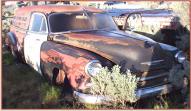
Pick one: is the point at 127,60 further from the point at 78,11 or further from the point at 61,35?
the point at 78,11

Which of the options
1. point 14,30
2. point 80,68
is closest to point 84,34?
point 80,68

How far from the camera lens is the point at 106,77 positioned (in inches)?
184

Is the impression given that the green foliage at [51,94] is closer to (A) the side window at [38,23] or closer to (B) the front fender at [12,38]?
(A) the side window at [38,23]

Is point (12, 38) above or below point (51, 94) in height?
above

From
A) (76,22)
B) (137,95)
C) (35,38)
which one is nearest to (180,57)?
(137,95)

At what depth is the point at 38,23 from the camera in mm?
6824

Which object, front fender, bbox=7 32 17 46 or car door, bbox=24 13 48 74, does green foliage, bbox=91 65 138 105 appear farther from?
front fender, bbox=7 32 17 46

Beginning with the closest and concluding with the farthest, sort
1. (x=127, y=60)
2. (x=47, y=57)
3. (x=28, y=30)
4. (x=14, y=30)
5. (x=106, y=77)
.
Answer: (x=106, y=77) < (x=127, y=60) < (x=47, y=57) < (x=28, y=30) < (x=14, y=30)

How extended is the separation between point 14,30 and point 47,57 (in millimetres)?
3126

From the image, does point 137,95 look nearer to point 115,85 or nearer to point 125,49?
point 115,85

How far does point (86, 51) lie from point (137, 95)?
3.85 feet

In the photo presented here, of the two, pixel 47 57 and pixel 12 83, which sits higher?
pixel 47 57

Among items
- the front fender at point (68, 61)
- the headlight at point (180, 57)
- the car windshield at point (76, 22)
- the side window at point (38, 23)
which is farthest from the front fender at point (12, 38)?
the headlight at point (180, 57)

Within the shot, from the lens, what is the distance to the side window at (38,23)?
657 centimetres
